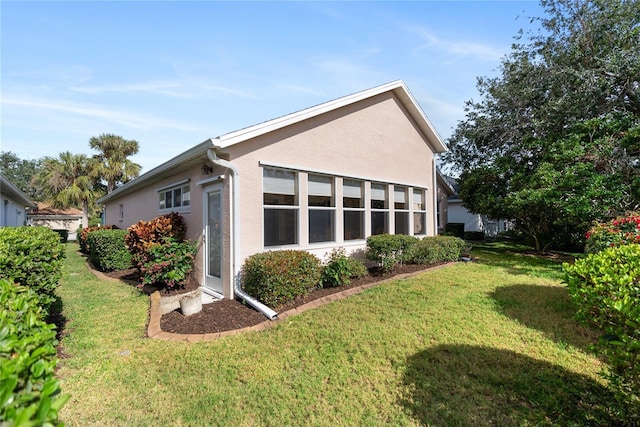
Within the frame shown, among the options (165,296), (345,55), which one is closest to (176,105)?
(345,55)

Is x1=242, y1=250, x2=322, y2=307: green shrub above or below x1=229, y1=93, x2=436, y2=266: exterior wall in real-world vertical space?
below

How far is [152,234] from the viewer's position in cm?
771

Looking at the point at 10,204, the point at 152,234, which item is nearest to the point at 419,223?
→ the point at 152,234

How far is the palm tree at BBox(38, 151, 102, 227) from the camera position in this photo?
2500 cm

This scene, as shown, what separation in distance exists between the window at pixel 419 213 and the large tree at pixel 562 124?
3321mm

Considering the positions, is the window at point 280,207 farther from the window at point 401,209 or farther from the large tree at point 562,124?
the large tree at point 562,124

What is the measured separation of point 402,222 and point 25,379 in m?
10.5

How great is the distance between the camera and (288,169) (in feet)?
24.3

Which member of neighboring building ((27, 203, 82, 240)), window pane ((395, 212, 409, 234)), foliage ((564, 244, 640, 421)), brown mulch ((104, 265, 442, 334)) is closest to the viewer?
foliage ((564, 244, 640, 421))

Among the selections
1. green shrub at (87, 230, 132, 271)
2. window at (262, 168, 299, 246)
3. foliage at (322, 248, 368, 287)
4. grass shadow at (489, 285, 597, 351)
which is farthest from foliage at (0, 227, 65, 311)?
grass shadow at (489, 285, 597, 351)

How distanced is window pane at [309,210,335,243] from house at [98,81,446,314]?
0.09 feet

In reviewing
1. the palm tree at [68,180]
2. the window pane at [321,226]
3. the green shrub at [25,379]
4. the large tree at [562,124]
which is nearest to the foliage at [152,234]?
the window pane at [321,226]

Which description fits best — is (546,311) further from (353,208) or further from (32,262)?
(32,262)

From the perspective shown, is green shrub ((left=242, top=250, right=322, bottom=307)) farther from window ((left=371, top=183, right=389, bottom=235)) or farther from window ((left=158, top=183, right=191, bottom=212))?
window ((left=371, top=183, right=389, bottom=235))
